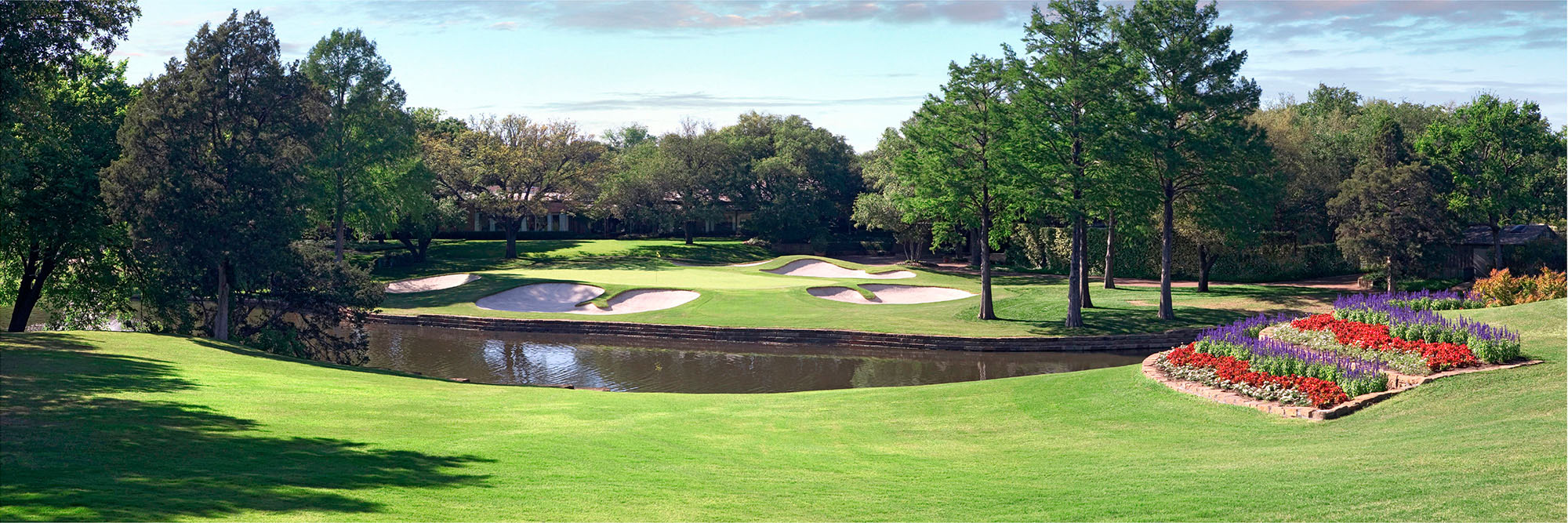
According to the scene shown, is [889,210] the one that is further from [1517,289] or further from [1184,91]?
[1517,289]

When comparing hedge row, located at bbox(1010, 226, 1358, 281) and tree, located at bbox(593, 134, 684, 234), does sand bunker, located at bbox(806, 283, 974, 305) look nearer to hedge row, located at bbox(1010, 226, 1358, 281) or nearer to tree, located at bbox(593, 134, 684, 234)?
hedge row, located at bbox(1010, 226, 1358, 281)

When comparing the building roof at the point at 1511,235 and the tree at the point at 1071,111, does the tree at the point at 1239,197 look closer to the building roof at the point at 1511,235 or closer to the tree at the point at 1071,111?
the tree at the point at 1071,111

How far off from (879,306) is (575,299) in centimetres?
1402

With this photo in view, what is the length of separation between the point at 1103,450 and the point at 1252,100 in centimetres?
3052

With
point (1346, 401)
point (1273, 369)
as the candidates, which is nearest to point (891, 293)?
point (1273, 369)

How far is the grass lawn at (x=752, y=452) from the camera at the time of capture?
938 cm

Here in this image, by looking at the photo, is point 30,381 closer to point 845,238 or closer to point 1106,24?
point 1106,24

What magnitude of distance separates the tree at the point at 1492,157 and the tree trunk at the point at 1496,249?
37mm

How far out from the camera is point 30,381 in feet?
49.4

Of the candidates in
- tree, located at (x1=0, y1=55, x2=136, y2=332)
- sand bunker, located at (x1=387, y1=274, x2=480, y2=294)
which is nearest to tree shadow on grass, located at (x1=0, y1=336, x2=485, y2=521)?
tree, located at (x1=0, y1=55, x2=136, y2=332)

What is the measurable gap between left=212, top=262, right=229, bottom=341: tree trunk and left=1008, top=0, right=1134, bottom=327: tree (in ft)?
88.1

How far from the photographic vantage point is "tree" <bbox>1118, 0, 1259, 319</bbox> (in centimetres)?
3791

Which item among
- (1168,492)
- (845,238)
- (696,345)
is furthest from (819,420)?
(845,238)

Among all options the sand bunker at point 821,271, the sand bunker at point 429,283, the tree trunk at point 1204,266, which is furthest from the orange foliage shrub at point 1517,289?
the sand bunker at point 429,283
